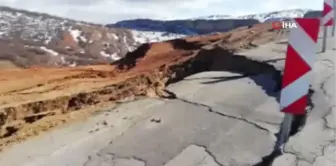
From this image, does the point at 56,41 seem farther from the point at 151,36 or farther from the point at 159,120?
the point at 159,120

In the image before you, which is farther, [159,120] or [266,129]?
[159,120]

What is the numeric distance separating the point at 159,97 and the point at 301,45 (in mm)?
3781

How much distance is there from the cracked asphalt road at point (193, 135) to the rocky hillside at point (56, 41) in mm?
45280

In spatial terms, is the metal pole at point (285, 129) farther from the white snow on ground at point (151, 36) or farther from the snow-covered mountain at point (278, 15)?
the white snow on ground at point (151, 36)

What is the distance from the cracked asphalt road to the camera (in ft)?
19.5

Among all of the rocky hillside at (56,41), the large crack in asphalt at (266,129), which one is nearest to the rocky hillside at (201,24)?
the rocky hillside at (56,41)

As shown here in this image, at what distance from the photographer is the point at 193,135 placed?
6.55 m

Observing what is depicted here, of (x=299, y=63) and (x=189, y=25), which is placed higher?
(x=299, y=63)

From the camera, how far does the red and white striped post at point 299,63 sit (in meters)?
5.14

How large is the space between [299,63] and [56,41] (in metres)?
77.0

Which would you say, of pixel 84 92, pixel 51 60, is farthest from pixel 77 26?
pixel 84 92

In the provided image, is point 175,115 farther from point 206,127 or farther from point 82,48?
point 82,48

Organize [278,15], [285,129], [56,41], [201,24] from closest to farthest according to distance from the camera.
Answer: [285,129] → [278,15] → [56,41] → [201,24]

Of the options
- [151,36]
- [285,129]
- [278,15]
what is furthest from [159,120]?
[151,36]
